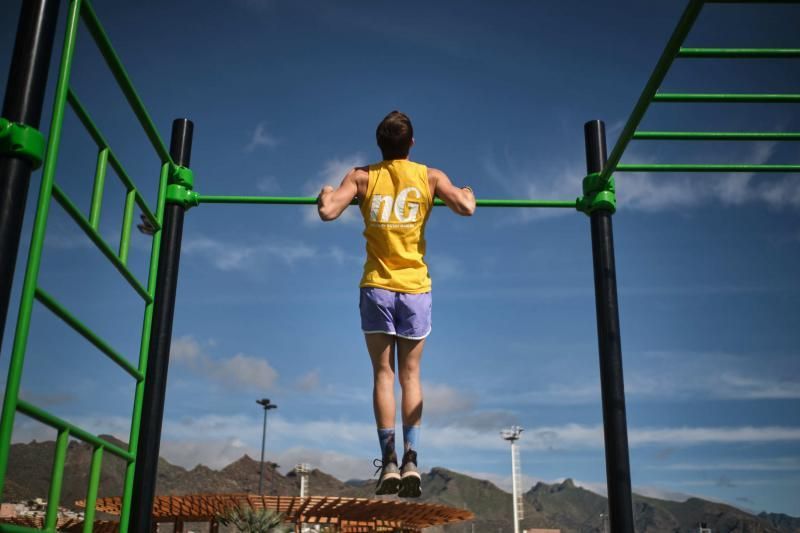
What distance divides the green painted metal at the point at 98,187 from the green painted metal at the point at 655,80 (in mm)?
2693

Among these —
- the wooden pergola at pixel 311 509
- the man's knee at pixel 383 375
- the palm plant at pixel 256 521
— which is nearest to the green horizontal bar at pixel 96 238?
the man's knee at pixel 383 375

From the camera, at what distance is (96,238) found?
3.52 m

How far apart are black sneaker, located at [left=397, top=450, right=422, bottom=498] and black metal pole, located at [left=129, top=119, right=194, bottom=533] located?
1469mm

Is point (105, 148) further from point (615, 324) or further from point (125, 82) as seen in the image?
point (615, 324)

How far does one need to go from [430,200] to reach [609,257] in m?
1.33

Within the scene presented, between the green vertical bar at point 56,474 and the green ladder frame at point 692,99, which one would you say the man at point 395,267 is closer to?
the green ladder frame at point 692,99

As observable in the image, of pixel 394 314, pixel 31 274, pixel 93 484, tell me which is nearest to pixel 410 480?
pixel 394 314

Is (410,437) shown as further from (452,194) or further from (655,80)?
(655,80)

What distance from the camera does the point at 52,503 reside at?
305 centimetres

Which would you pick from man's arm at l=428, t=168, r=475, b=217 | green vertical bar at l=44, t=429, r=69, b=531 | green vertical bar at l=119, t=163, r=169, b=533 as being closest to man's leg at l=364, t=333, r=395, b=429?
man's arm at l=428, t=168, r=475, b=217

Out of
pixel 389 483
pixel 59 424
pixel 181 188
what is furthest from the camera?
pixel 181 188

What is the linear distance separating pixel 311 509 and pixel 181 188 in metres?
27.6

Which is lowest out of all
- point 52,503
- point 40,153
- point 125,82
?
point 52,503

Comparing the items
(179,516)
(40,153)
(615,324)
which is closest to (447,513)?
(179,516)
